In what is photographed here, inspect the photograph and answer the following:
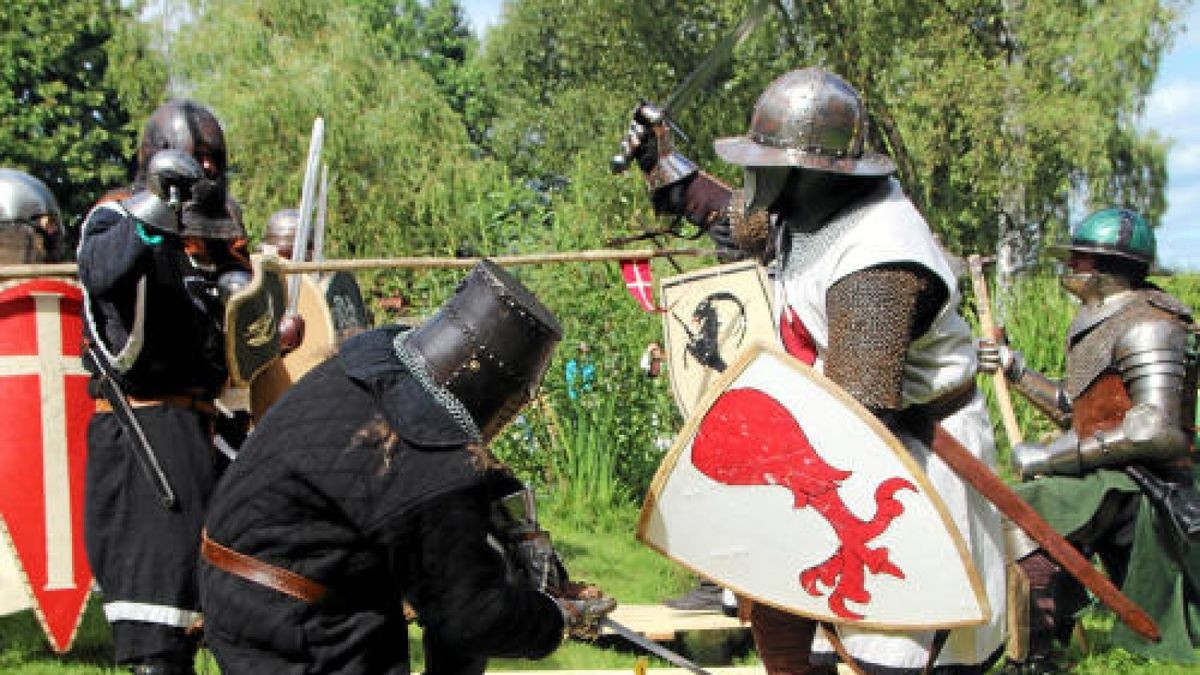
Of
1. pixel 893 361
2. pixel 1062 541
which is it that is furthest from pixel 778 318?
pixel 1062 541

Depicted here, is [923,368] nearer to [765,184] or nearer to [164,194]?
[765,184]

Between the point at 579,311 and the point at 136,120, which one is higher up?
the point at 136,120

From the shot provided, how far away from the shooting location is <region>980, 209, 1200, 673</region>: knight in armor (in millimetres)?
3408

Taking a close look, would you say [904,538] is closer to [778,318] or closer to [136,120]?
[778,318]

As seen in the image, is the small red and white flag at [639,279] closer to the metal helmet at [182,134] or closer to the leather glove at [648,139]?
the leather glove at [648,139]

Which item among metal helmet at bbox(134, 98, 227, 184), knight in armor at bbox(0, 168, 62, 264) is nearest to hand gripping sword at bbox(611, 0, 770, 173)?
metal helmet at bbox(134, 98, 227, 184)

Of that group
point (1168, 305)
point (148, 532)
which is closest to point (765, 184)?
point (148, 532)

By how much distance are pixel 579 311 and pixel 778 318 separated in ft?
12.7

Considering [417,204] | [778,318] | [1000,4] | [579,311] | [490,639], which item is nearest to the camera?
[490,639]

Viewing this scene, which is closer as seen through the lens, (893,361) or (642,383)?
(893,361)

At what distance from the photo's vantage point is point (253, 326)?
2963mm

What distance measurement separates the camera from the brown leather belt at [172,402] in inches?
113

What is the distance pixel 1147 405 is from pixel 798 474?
1.55m

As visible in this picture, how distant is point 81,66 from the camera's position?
67.4 ft
